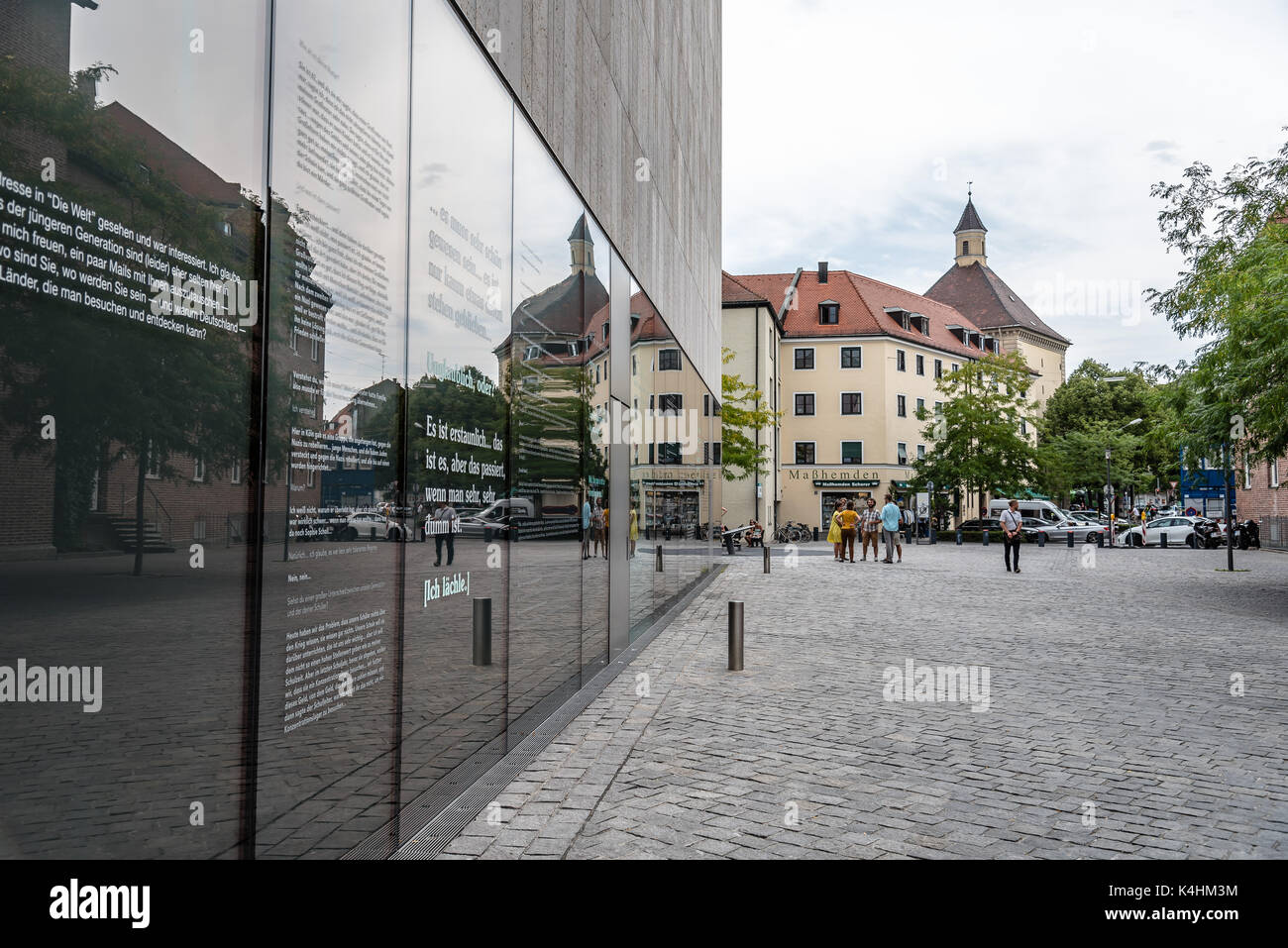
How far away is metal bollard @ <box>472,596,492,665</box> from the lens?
20.5ft

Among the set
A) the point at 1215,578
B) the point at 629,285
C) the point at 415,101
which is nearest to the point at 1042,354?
the point at 1215,578

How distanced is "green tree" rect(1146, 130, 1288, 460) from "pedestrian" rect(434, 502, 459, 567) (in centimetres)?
1378

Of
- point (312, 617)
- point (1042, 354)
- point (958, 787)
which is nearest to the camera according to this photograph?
point (312, 617)

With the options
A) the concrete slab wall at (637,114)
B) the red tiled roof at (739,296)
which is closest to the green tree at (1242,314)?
the concrete slab wall at (637,114)

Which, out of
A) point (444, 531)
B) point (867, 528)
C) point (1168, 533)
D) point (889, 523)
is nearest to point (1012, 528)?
point (889, 523)

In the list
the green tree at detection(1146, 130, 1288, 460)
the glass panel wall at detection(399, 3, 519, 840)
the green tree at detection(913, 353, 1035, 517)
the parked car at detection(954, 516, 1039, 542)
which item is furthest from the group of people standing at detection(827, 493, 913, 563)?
the green tree at detection(913, 353, 1035, 517)

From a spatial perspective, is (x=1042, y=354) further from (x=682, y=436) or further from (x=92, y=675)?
(x=92, y=675)

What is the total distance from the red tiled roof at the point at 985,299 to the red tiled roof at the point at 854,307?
599 inches

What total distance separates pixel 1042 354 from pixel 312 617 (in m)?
101

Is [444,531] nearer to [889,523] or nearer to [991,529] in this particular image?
[889,523]

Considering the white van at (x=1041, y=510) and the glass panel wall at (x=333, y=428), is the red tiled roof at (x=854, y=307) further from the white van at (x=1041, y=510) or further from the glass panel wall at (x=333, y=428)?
the glass panel wall at (x=333, y=428)

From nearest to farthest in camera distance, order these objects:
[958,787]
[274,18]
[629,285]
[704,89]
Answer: [274,18]
[958,787]
[629,285]
[704,89]

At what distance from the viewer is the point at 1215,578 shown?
985 inches
